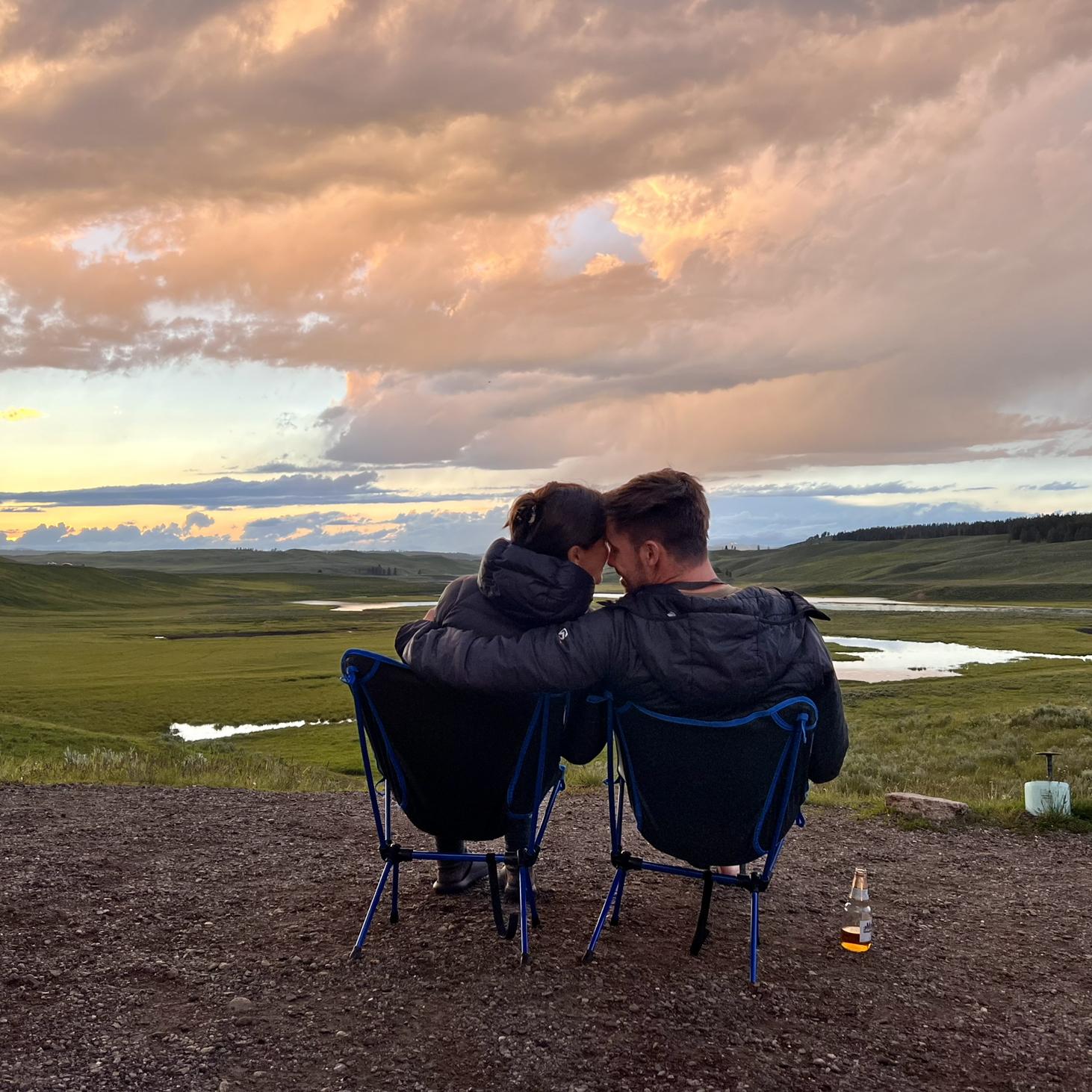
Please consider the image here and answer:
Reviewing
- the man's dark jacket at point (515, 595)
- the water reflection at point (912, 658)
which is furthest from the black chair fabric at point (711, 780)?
the water reflection at point (912, 658)

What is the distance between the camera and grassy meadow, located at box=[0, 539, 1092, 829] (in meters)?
13.7

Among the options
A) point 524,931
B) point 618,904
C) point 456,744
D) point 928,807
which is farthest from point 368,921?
point 928,807

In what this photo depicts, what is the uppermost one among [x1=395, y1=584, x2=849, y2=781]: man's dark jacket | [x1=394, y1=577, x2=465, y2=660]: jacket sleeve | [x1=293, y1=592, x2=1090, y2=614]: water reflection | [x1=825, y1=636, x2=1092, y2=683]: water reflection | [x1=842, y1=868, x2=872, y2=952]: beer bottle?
[x1=394, y1=577, x2=465, y2=660]: jacket sleeve

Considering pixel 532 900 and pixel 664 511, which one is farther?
pixel 532 900

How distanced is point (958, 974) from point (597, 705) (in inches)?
91.5

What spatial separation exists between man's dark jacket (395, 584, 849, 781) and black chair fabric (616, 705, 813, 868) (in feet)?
0.35

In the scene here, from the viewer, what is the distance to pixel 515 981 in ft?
14.7

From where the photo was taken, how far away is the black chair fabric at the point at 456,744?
15.1ft

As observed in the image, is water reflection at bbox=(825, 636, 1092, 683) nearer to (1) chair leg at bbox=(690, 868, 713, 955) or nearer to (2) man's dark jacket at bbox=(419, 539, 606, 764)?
(1) chair leg at bbox=(690, 868, 713, 955)

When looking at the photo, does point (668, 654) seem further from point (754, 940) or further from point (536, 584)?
point (754, 940)

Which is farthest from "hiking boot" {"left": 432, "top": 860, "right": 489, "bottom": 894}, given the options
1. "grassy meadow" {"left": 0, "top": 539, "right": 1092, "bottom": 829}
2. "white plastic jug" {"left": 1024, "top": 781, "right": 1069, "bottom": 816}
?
"white plastic jug" {"left": 1024, "top": 781, "right": 1069, "bottom": 816}

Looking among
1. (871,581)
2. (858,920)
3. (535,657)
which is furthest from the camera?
(871,581)

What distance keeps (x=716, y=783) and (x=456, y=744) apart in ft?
4.12

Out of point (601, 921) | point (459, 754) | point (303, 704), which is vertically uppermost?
point (459, 754)
